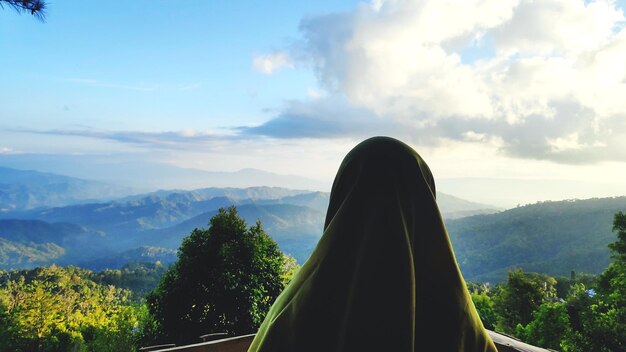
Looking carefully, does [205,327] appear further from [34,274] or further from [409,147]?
[34,274]

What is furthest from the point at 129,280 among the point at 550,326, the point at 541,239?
the point at 541,239

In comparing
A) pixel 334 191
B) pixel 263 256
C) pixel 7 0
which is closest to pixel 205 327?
pixel 263 256

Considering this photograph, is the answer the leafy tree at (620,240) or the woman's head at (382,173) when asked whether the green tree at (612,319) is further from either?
the woman's head at (382,173)

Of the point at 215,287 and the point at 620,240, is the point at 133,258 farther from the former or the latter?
the point at 620,240

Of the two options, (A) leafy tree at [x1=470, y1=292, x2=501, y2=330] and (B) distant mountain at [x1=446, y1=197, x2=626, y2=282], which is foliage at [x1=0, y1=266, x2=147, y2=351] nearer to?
(A) leafy tree at [x1=470, y1=292, x2=501, y2=330]

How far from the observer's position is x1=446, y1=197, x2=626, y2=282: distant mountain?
8793 cm

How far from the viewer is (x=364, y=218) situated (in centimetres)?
122

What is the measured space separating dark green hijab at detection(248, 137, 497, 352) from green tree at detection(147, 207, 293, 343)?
10617 mm

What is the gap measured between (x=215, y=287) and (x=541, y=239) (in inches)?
5169

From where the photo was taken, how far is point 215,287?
11.4 m

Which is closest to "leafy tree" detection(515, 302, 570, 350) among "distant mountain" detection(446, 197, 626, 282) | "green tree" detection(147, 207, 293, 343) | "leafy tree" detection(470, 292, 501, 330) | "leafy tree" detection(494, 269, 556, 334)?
"leafy tree" detection(494, 269, 556, 334)

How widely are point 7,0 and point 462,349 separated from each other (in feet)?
16.5

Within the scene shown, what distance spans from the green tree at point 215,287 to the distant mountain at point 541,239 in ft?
274

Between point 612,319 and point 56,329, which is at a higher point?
point 612,319
